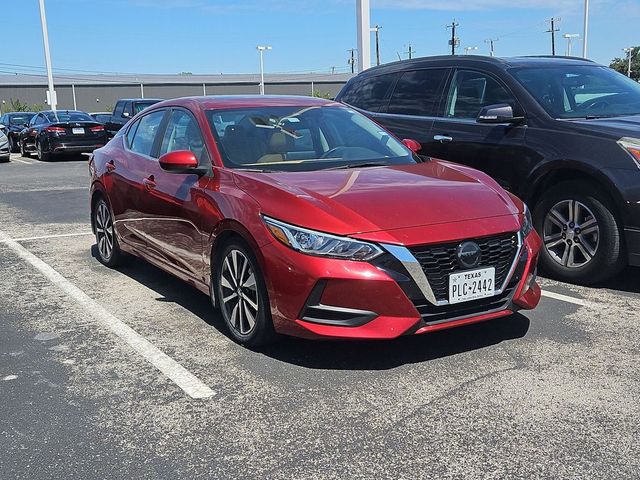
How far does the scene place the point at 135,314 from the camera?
509cm

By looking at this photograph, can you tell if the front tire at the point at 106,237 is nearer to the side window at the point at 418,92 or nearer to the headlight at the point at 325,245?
the headlight at the point at 325,245

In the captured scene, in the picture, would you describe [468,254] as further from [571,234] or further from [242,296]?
[571,234]

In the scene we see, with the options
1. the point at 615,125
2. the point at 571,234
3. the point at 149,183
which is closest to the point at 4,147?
the point at 149,183

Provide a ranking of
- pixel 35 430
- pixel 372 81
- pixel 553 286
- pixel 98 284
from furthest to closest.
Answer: pixel 372 81 → pixel 98 284 → pixel 553 286 → pixel 35 430

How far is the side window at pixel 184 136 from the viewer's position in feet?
15.8

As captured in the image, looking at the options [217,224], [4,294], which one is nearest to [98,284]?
[4,294]

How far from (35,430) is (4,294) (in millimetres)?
2760

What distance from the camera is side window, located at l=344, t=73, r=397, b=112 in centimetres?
755

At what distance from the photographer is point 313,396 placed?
11.7 feet

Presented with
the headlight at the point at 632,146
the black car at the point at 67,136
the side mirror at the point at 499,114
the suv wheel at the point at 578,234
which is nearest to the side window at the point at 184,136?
the side mirror at the point at 499,114

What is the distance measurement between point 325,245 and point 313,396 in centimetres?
81

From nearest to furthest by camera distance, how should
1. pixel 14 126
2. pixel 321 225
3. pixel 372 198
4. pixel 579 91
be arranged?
pixel 321 225
pixel 372 198
pixel 579 91
pixel 14 126

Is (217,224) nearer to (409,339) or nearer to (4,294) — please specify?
(409,339)

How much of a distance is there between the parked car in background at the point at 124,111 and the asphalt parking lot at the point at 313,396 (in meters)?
15.6
